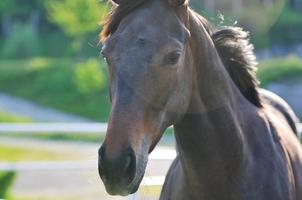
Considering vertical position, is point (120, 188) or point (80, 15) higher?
point (120, 188)

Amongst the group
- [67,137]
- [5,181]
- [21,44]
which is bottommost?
[21,44]

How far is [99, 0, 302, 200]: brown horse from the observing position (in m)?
3.16

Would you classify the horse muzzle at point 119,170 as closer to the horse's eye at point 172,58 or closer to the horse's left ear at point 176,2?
the horse's eye at point 172,58

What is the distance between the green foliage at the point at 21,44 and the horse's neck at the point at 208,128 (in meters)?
33.3

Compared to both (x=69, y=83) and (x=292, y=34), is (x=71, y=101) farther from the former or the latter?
(x=292, y=34)

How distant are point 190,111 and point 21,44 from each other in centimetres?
3391

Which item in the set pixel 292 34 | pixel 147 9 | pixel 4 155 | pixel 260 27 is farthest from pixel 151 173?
pixel 292 34

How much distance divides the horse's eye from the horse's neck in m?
0.29

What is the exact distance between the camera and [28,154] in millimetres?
16734

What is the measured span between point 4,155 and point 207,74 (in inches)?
542

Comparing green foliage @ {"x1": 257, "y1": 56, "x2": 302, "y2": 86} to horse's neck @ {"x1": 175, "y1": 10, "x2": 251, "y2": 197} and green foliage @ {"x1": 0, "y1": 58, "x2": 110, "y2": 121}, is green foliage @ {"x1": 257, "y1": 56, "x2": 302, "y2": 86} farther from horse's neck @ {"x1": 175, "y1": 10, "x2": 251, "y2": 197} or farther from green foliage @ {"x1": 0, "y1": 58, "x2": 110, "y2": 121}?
horse's neck @ {"x1": 175, "y1": 10, "x2": 251, "y2": 197}

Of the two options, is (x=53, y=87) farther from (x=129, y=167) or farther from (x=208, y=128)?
(x=129, y=167)

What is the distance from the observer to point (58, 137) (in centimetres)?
1948

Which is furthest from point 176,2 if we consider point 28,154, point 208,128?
point 28,154
